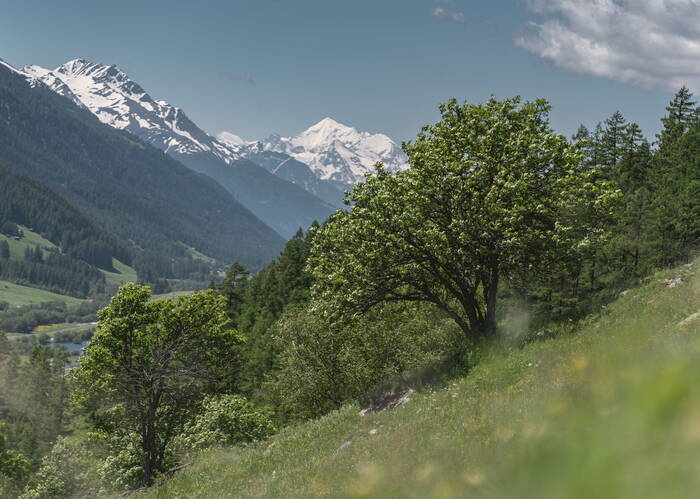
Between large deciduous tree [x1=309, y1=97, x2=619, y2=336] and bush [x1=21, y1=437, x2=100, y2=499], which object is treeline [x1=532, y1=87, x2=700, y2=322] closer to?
large deciduous tree [x1=309, y1=97, x2=619, y2=336]

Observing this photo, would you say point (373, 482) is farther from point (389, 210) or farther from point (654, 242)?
point (654, 242)

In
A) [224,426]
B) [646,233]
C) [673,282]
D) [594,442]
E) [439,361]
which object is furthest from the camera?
[646,233]

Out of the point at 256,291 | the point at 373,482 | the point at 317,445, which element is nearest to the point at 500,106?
the point at 317,445

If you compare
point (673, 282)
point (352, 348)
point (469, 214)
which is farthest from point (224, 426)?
point (673, 282)

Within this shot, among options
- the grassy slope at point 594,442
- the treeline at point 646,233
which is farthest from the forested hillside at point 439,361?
the treeline at point 646,233

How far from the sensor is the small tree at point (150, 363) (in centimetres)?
3306

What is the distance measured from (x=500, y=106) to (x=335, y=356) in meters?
31.1

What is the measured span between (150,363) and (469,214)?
24.4 meters

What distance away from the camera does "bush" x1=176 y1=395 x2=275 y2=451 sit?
34.6m

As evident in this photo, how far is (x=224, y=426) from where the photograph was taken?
117ft

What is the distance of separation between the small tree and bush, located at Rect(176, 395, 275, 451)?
1.74 m

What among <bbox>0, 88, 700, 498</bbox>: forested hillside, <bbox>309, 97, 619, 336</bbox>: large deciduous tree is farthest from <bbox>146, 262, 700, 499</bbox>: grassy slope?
<bbox>309, 97, 619, 336</bbox>: large deciduous tree

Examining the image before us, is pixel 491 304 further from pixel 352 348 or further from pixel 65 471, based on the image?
pixel 65 471

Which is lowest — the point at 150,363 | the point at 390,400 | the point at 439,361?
the point at 150,363
